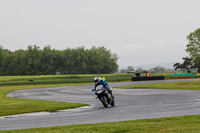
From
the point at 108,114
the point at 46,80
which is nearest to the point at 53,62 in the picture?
the point at 46,80

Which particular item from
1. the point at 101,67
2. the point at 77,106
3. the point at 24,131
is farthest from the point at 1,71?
the point at 24,131

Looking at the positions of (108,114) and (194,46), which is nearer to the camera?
(108,114)

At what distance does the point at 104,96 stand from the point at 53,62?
121668 millimetres

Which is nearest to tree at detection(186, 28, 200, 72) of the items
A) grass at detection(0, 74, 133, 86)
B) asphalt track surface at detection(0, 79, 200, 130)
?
grass at detection(0, 74, 133, 86)

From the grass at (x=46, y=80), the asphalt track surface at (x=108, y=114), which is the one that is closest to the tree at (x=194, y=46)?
the grass at (x=46, y=80)

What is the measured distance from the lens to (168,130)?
9.57 meters

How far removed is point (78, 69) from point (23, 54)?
87.4 feet

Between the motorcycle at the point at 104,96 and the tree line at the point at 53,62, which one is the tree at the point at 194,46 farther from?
the motorcycle at the point at 104,96

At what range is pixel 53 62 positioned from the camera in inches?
5502

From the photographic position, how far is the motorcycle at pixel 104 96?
19.6 metres

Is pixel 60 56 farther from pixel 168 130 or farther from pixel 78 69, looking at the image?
pixel 168 130

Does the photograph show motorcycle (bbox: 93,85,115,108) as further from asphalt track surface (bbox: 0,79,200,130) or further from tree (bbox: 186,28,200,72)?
tree (bbox: 186,28,200,72)

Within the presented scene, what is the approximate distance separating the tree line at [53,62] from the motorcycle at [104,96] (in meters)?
114

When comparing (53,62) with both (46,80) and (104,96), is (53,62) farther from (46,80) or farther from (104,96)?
(104,96)
